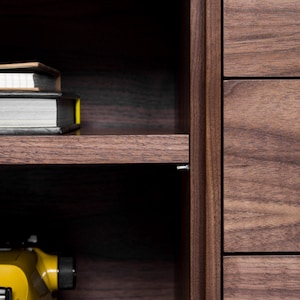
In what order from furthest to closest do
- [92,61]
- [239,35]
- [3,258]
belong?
[92,61] → [3,258] → [239,35]

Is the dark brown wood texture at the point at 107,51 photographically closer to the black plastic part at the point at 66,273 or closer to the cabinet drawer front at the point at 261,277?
the black plastic part at the point at 66,273

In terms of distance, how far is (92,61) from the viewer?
1052 mm

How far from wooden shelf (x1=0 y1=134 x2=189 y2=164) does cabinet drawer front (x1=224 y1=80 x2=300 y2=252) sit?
0.21ft

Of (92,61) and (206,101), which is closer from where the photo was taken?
(206,101)

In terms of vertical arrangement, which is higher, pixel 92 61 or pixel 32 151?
pixel 92 61

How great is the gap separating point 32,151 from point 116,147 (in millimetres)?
99

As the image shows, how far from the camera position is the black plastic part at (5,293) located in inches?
31.0

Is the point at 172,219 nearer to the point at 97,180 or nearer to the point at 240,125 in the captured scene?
the point at 97,180

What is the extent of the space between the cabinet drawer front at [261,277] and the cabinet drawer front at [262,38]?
0.22 meters

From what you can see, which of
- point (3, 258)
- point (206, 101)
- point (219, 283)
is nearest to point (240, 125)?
point (206, 101)

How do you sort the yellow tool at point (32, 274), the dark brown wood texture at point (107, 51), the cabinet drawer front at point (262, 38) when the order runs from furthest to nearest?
the dark brown wood texture at point (107, 51), the yellow tool at point (32, 274), the cabinet drawer front at point (262, 38)

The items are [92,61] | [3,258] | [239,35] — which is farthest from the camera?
[92,61]

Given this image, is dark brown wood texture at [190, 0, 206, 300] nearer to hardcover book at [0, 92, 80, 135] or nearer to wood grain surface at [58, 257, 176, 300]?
hardcover book at [0, 92, 80, 135]

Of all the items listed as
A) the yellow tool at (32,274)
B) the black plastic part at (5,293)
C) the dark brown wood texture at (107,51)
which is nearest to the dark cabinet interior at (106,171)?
the dark brown wood texture at (107,51)
